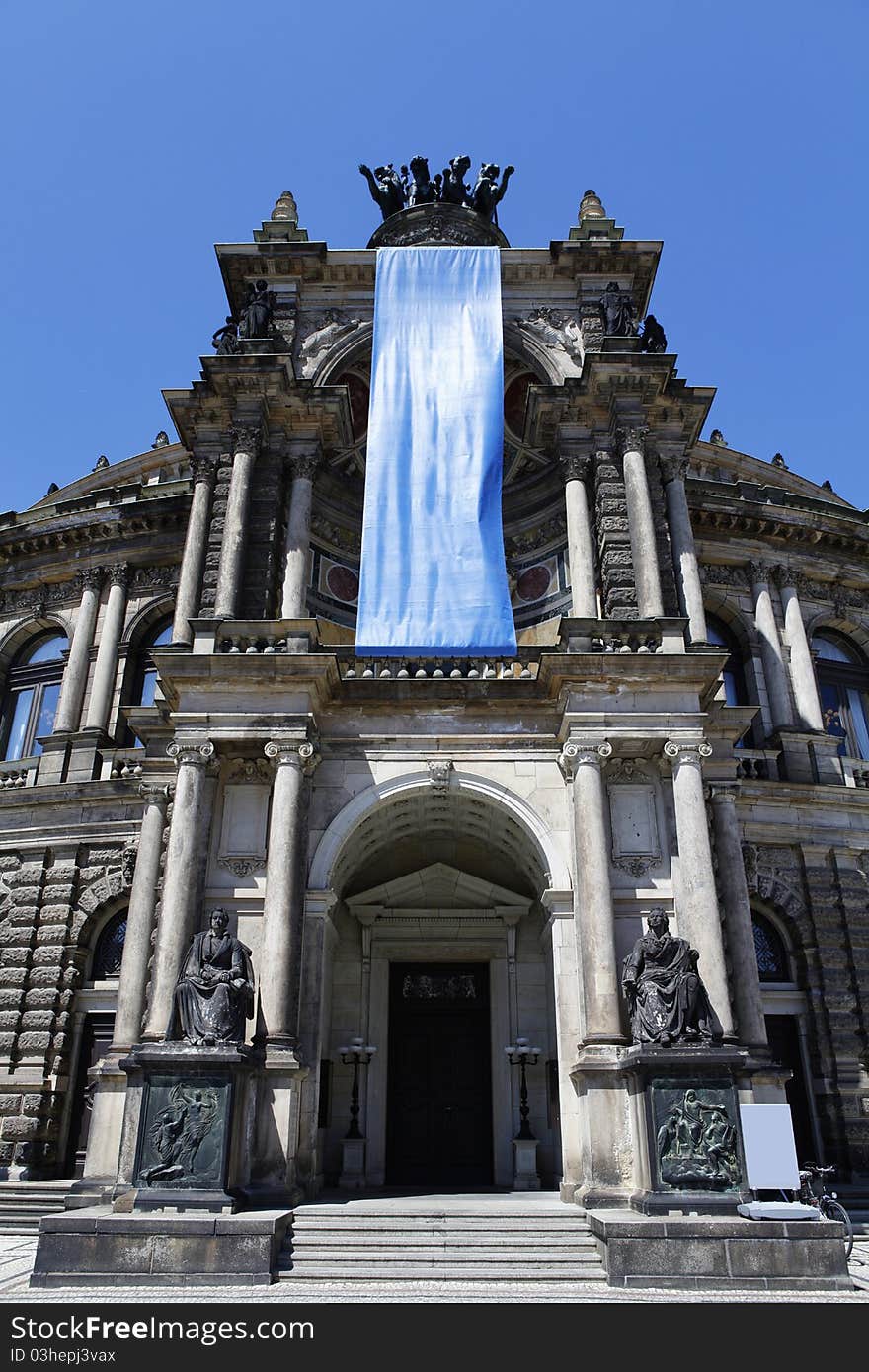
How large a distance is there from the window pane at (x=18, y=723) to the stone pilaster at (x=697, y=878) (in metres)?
16.8

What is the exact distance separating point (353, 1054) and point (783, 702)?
1266cm

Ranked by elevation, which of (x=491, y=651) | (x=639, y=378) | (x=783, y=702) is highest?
(x=639, y=378)

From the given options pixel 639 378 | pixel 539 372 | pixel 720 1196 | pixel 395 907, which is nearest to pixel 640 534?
pixel 639 378

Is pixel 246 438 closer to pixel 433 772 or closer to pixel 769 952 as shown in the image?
pixel 433 772

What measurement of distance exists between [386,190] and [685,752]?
1687 centimetres

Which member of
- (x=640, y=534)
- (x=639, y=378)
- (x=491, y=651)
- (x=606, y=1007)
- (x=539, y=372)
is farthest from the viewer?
(x=539, y=372)

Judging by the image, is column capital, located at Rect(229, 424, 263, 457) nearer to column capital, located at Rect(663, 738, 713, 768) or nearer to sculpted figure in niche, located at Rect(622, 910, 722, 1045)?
column capital, located at Rect(663, 738, 713, 768)

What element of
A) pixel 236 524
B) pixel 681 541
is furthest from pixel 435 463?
pixel 681 541

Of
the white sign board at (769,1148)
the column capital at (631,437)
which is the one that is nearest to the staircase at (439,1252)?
the white sign board at (769,1148)

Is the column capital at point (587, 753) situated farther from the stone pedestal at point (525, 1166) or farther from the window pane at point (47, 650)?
the window pane at point (47, 650)

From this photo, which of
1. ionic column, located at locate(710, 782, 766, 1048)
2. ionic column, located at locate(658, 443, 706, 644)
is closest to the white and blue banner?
ionic column, located at locate(658, 443, 706, 644)

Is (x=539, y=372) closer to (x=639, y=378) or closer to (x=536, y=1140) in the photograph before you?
(x=639, y=378)

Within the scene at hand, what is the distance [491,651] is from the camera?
55.8ft

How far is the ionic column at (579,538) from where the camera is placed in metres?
18.1
